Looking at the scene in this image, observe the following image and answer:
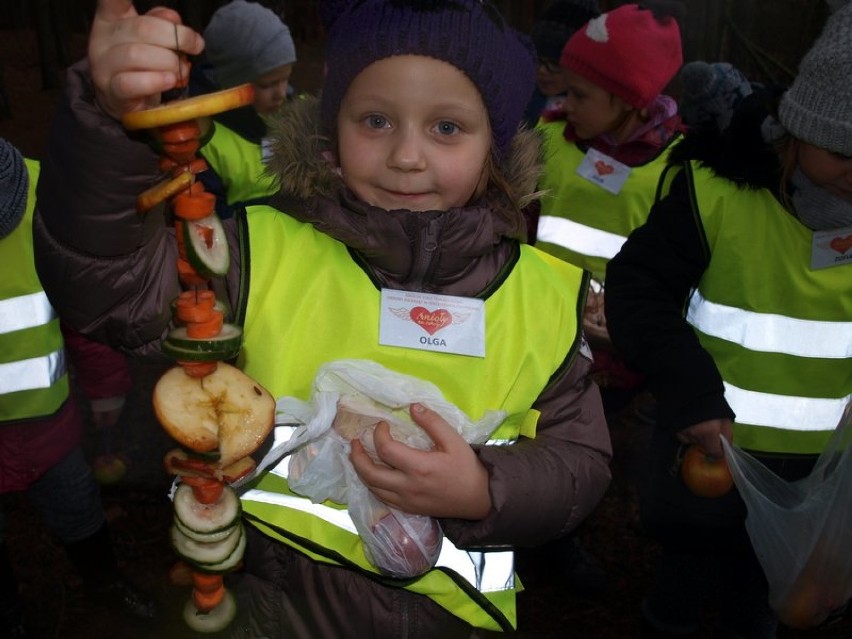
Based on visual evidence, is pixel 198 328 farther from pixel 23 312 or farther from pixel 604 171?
pixel 604 171

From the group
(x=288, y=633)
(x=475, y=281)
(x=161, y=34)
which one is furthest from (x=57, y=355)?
(x=161, y=34)

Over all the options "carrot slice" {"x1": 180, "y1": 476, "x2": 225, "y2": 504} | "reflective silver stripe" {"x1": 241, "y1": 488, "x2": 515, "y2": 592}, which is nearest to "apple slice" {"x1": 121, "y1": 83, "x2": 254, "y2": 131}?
"carrot slice" {"x1": 180, "y1": 476, "x2": 225, "y2": 504}

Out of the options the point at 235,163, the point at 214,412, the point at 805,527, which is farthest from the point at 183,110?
the point at 235,163

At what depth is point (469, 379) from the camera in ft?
5.23

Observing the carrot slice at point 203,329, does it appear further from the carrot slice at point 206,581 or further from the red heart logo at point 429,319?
A: the red heart logo at point 429,319

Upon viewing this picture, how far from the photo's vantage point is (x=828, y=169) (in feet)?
6.70

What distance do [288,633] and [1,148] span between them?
62.4 inches

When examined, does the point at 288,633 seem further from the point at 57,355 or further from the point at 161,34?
the point at 57,355

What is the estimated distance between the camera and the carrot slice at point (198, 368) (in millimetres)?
1068

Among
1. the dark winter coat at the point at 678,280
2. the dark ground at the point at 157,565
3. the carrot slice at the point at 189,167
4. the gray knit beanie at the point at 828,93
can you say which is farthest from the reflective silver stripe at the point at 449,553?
the dark ground at the point at 157,565

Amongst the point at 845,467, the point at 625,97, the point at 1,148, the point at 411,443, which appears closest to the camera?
the point at 411,443

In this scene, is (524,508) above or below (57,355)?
above

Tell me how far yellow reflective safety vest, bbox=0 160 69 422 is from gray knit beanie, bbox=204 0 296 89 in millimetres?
2196

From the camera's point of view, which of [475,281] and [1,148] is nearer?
[475,281]
